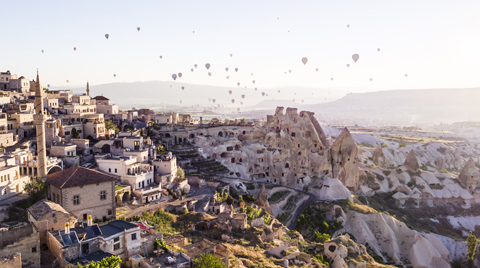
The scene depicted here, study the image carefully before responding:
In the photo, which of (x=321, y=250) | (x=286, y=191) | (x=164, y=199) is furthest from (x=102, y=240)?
(x=286, y=191)

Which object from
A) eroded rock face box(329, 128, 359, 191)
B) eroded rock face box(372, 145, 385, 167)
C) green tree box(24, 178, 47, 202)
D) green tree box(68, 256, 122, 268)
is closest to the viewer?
green tree box(68, 256, 122, 268)

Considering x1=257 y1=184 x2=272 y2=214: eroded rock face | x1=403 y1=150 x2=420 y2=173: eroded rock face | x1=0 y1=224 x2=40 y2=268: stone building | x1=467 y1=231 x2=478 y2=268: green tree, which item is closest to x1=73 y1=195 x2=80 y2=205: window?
x1=0 y1=224 x2=40 y2=268: stone building

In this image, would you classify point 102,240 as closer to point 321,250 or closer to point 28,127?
point 321,250

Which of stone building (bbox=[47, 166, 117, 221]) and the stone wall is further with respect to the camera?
stone building (bbox=[47, 166, 117, 221])

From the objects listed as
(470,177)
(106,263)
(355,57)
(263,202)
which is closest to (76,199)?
(106,263)

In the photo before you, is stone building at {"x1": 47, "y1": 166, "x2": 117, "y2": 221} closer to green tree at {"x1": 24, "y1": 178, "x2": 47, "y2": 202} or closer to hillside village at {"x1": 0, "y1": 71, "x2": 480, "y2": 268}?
hillside village at {"x1": 0, "y1": 71, "x2": 480, "y2": 268}

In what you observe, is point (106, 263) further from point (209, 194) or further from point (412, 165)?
point (412, 165)

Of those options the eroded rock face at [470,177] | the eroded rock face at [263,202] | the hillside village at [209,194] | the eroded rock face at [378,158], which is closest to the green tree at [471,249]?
the hillside village at [209,194]
